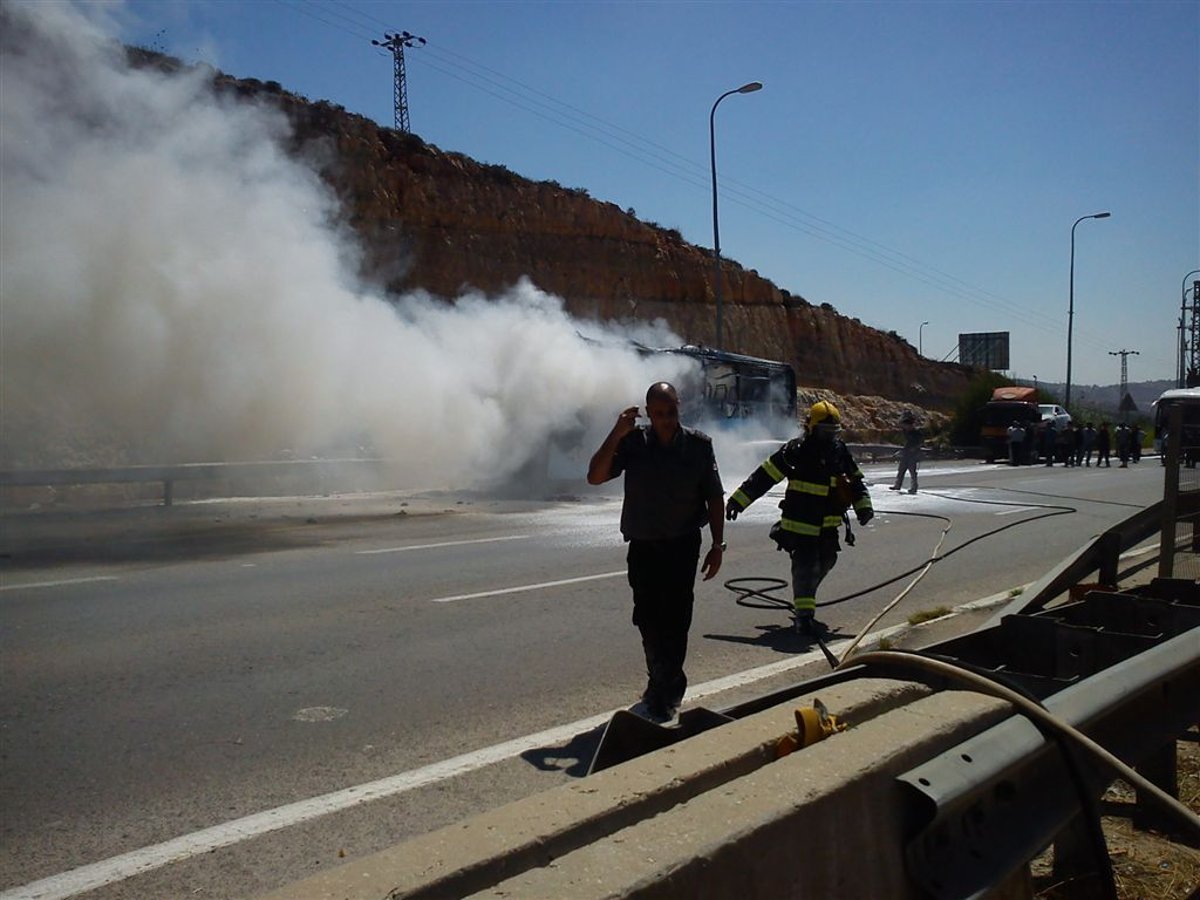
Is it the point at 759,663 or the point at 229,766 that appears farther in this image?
the point at 759,663

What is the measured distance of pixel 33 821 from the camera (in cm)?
→ 416

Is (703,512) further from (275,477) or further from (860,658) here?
(275,477)

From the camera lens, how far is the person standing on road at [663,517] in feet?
17.4

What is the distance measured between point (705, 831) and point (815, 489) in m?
5.74

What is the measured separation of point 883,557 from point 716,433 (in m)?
9.76

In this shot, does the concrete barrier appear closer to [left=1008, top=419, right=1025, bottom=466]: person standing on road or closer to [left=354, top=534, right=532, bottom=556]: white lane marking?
[left=354, top=534, right=532, bottom=556]: white lane marking

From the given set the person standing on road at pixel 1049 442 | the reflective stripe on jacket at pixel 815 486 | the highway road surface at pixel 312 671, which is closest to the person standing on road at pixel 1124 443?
the person standing on road at pixel 1049 442

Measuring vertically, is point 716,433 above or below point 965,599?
above

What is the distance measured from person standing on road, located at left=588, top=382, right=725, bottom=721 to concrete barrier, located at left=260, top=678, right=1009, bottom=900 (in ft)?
8.30

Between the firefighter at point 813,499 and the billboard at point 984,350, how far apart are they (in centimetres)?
6801

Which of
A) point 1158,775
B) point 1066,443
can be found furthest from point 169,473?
point 1066,443

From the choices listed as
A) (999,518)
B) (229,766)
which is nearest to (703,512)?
(229,766)

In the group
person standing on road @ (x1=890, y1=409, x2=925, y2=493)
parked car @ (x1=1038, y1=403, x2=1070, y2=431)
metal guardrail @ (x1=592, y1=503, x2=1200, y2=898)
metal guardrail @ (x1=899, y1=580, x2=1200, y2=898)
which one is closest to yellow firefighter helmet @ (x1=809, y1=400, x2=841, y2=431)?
metal guardrail @ (x1=592, y1=503, x2=1200, y2=898)

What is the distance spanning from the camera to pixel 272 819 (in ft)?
13.7
